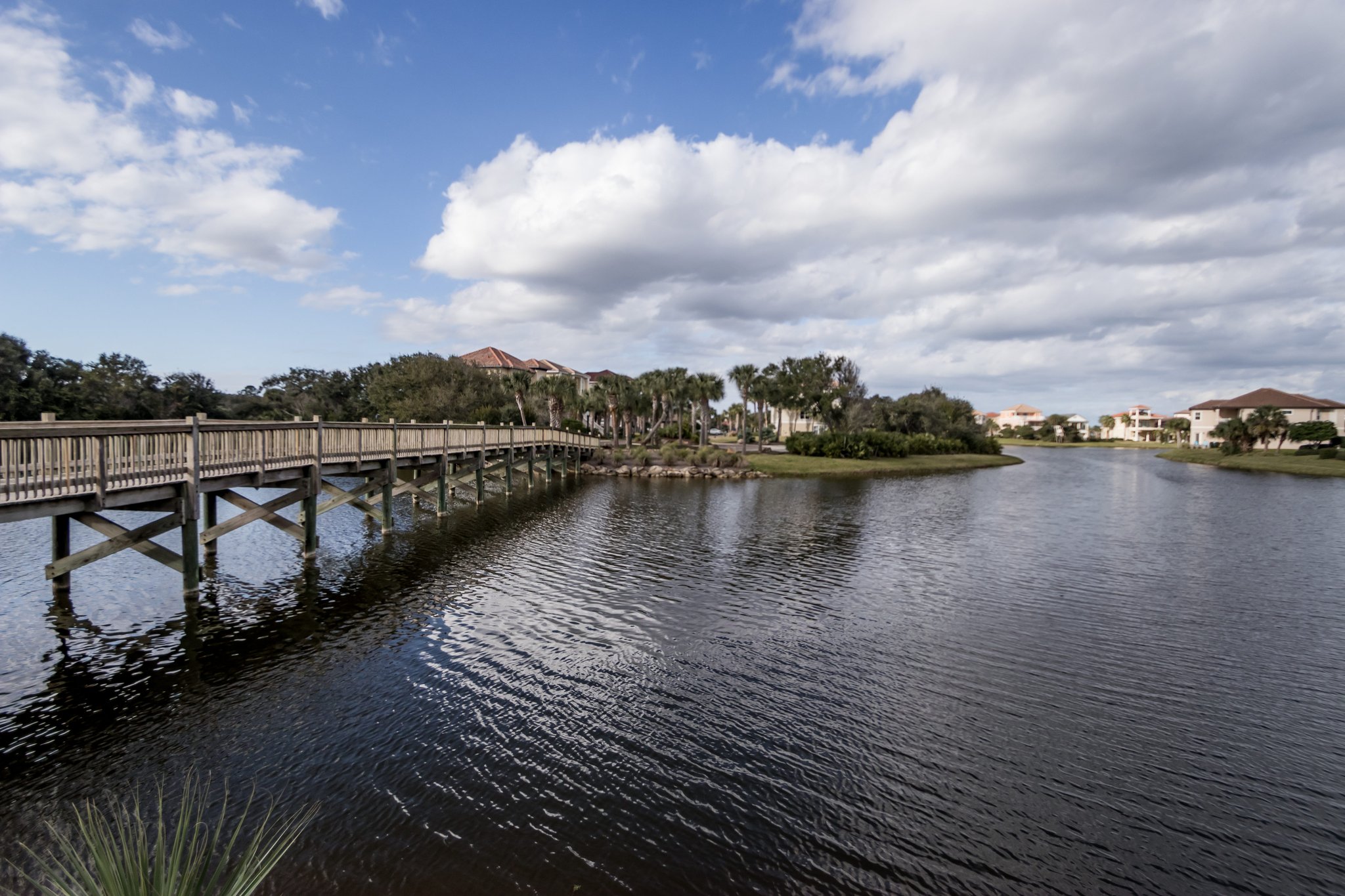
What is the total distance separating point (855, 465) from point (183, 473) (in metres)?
56.4

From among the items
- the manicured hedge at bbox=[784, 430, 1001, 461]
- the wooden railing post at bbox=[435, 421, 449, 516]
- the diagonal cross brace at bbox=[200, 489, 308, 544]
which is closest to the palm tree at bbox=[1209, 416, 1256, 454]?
the manicured hedge at bbox=[784, 430, 1001, 461]

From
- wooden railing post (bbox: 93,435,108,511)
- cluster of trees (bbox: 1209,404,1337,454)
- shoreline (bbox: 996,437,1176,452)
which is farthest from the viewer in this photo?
shoreline (bbox: 996,437,1176,452)

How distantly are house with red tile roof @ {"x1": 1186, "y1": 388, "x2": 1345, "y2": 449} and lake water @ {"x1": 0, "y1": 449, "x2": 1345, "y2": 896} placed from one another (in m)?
111

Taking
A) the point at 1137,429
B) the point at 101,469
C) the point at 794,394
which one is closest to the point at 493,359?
the point at 794,394

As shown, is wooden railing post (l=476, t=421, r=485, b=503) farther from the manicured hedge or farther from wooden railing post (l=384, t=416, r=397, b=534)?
the manicured hedge

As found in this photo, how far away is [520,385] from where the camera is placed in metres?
76.1

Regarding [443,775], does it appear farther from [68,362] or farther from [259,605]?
[68,362]

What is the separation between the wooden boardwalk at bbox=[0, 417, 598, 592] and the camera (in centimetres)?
1110

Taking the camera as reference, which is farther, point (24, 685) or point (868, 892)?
point (24, 685)

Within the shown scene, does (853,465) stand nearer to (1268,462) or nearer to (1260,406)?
(1268,462)

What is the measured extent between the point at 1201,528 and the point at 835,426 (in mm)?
49084

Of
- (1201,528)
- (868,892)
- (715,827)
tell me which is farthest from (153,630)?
(1201,528)

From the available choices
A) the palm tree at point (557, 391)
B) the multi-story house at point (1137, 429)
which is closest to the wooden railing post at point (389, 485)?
the palm tree at point (557, 391)

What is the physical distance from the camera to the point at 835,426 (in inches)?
3049
